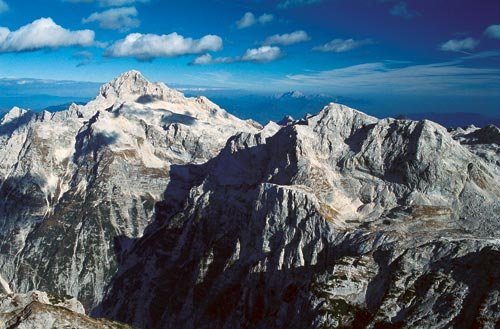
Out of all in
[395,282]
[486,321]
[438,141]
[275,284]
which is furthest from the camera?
[438,141]

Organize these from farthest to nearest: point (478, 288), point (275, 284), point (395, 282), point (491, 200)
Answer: point (491, 200) → point (275, 284) → point (395, 282) → point (478, 288)

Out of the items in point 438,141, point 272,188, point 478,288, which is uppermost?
point 438,141

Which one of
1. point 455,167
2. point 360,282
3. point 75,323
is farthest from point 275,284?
point 455,167

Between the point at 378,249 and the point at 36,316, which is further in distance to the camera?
the point at 378,249

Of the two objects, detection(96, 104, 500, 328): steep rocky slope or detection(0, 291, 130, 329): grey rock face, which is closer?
detection(0, 291, 130, 329): grey rock face

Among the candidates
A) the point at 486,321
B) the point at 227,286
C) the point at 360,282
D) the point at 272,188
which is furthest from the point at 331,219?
the point at 486,321

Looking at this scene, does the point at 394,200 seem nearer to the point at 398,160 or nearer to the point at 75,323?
the point at 398,160

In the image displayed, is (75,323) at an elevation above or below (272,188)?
below

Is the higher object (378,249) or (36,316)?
(378,249)

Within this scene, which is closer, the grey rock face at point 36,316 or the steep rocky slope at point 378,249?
the grey rock face at point 36,316

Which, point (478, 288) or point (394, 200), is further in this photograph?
point (394, 200)
